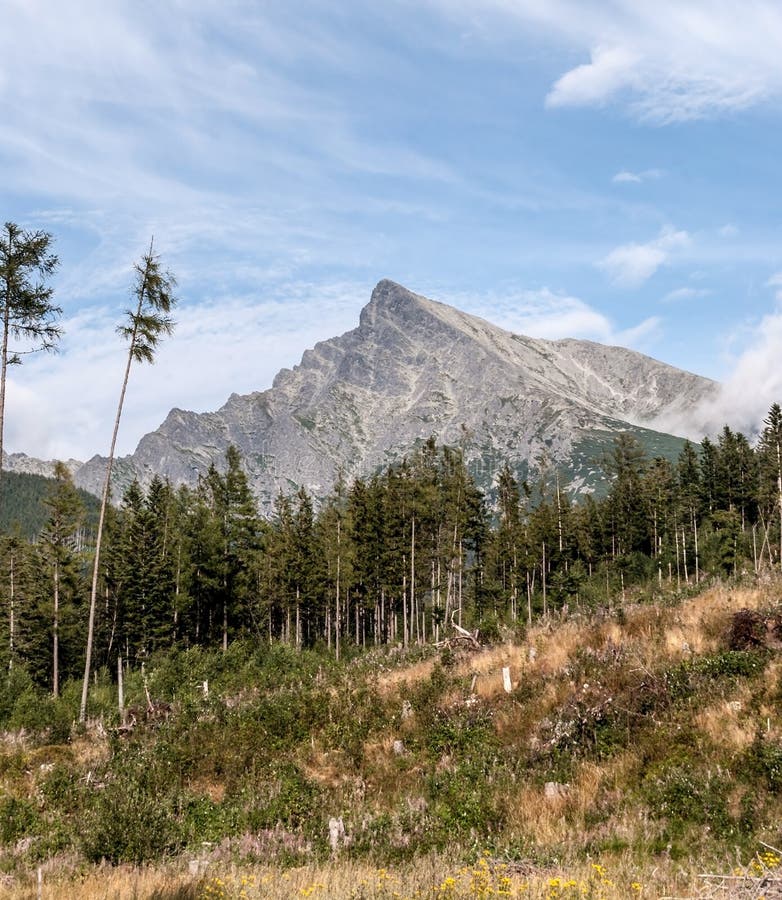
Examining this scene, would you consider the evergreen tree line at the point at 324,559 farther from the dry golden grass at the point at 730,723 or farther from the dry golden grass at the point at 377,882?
the dry golden grass at the point at 377,882

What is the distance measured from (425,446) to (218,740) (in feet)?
148

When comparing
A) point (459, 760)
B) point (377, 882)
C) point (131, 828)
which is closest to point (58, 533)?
point (131, 828)

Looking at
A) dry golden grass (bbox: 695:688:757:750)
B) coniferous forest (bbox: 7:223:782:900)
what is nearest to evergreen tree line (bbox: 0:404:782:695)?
Answer: coniferous forest (bbox: 7:223:782:900)

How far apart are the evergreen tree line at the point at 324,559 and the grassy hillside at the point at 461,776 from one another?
20262mm

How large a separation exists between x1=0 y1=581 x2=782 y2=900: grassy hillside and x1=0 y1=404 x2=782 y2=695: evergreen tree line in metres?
20.3

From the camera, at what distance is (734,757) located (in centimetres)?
940

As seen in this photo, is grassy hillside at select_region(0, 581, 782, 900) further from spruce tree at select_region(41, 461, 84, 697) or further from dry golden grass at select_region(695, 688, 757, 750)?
spruce tree at select_region(41, 461, 84, 697)

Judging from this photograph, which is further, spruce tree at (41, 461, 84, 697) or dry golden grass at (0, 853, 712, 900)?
spruce tree at (41, 461, 84, 697)

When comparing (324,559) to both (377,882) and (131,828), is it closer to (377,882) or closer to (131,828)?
(131,828)

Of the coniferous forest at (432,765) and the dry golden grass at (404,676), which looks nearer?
the coniferous forest at (432,765)

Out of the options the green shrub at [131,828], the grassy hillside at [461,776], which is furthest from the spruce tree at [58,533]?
the green shrub at [131,828]

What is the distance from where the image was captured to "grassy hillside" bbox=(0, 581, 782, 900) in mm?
7586

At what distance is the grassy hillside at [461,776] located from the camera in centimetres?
759

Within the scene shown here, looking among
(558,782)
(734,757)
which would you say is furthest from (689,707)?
(558,782)
